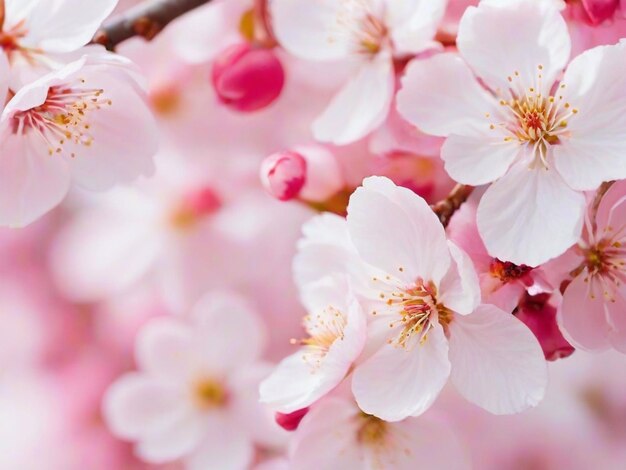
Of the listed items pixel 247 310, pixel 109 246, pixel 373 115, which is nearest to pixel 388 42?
pixel 373 115

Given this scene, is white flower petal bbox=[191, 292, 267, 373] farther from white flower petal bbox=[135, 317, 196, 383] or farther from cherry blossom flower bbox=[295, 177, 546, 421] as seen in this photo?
cherry blossom flower bbox=[295, 177, 546, 421]

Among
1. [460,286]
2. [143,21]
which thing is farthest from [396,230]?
[143,21]

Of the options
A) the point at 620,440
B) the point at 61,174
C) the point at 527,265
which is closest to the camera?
the point at 527,265

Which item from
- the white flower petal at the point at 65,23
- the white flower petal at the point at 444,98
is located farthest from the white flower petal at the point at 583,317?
the white flower petal at the point at 65,23

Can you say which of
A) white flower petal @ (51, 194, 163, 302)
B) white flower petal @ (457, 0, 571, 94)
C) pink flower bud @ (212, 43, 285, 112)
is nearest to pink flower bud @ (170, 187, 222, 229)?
white flower petal @ (51, 194, 163, 302)

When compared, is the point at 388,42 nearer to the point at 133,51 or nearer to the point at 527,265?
the point at 527,265

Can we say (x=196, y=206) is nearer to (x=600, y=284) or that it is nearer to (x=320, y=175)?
(x=320, y=175)

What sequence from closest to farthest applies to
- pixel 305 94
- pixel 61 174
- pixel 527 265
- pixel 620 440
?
pixel 527 265, pixel 61 174, pixel 305 94, pixel 620 440
